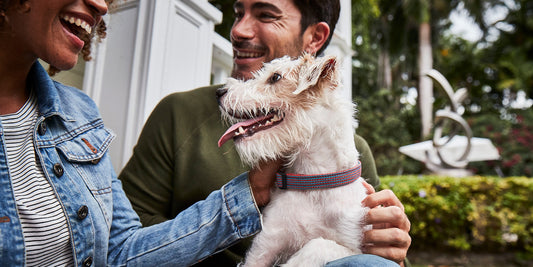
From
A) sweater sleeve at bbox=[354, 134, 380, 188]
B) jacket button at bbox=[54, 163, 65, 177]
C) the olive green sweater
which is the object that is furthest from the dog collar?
jacket button at bbox=[54, 163, 65, 177]

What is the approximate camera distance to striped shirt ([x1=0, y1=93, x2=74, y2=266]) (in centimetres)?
121

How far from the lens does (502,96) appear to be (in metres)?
21.5

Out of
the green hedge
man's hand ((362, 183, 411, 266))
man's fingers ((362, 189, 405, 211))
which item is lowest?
A: the green hedge

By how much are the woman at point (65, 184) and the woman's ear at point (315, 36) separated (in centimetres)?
103

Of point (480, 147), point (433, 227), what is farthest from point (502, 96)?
point (433, 227)

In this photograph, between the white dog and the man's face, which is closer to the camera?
the white dog

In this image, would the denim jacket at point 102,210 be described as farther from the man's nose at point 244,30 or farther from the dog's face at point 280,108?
the man's nose at point 244,30

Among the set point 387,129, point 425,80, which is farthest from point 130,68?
point 425,80

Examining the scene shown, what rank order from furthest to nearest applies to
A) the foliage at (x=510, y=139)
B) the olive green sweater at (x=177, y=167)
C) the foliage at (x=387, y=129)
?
the foliage at (x=387, y=129), the foliage at (x=510, y=139), the olive green sweater at (x=177, y=167)

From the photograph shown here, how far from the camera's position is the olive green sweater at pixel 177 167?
73.2 inches

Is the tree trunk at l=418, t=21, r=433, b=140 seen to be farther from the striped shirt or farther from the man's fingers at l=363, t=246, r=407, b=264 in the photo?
the striped shirt

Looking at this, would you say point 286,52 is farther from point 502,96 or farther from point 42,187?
point 502,96

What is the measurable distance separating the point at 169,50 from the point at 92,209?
4.76ft

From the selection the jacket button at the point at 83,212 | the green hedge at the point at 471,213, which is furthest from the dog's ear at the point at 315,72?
the green hedge at the point at 471,213
